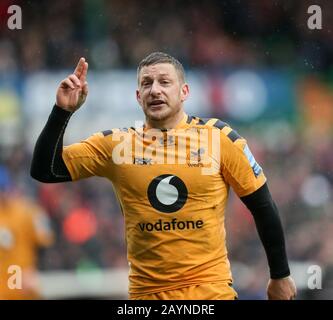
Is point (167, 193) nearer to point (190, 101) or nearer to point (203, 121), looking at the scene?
point (203, 121)

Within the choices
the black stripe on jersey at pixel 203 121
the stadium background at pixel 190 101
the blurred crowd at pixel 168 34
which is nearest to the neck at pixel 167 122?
the black stripe on jersey at pixel 203 121

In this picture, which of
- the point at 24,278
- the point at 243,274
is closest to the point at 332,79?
the point at 243,274

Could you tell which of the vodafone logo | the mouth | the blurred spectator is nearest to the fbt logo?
the blurred spectator

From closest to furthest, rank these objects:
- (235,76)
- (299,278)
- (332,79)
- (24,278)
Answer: (24,278) → (299,278) → (235,76) → (332,79)

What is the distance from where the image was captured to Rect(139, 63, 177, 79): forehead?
19.0 ft

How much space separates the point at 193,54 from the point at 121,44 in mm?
1076

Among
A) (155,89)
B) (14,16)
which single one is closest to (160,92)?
(155,89)

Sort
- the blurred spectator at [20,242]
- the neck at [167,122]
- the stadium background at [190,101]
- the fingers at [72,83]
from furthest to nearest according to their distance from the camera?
the stadium background at [190,101], the blurred spectator at [20,242], the neck at [167,122], the fingers at [72,83]

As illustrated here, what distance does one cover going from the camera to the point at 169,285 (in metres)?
5.58

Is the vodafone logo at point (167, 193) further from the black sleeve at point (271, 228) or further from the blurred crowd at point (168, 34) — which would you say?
the blurred crowd at point (168, 34)

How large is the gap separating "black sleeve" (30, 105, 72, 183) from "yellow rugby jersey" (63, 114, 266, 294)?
0.11 m

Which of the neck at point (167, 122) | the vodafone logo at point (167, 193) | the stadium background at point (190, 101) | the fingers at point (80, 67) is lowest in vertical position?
the vodafone logo at point (167, 193)

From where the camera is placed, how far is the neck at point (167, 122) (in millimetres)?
5812

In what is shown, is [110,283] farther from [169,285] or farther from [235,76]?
[169,285]
